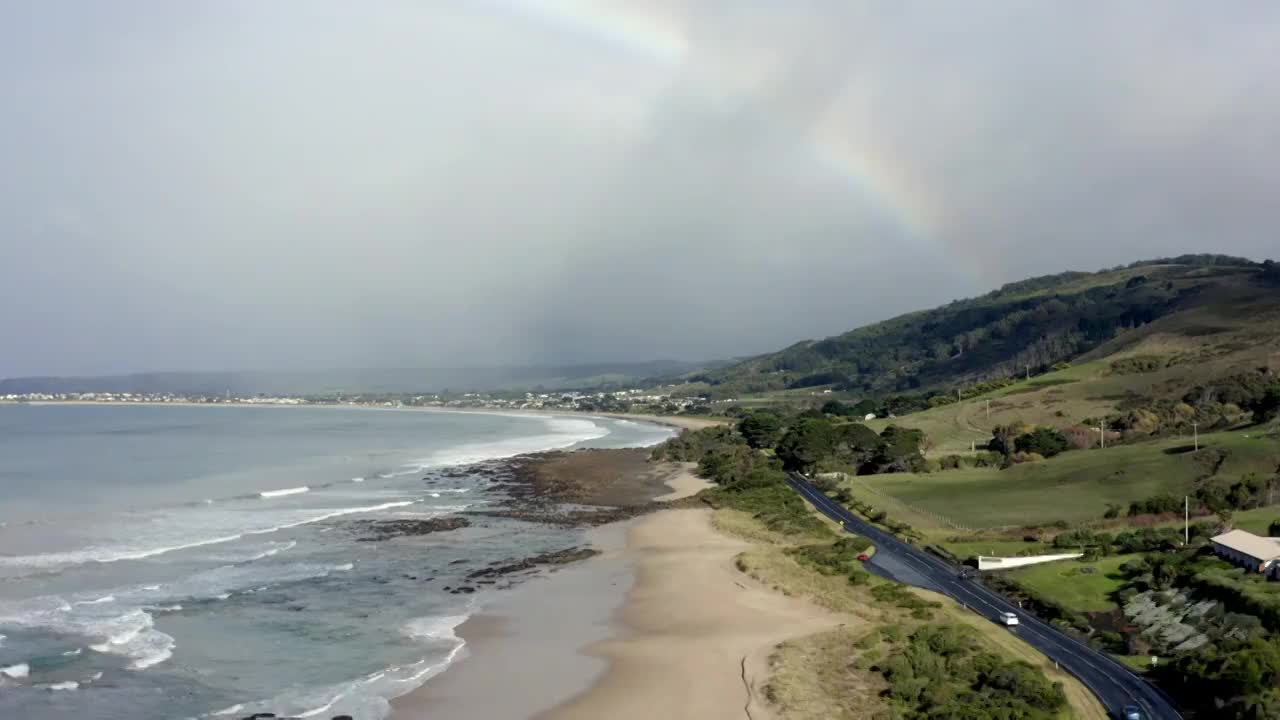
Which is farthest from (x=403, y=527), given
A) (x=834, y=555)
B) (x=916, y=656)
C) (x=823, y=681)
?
(x=916, y=656)

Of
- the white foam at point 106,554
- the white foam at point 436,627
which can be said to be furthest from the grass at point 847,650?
the white foam at point 106,554

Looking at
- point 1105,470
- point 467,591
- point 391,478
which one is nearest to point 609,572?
point 467,591

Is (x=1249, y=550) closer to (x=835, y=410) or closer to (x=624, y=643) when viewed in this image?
Answer: (x=624, y=643)

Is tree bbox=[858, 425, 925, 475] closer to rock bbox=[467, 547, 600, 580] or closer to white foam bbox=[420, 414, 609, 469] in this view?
rock bbox=[467, 547, 600, 580]

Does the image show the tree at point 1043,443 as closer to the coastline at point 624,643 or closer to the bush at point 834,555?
the bush at point 834,555

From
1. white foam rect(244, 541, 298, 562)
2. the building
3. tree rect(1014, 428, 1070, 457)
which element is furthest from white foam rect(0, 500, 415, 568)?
tree rect(1014, 428, 1070, 457)

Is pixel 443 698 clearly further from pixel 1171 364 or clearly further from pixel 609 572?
pixel 1171 364
